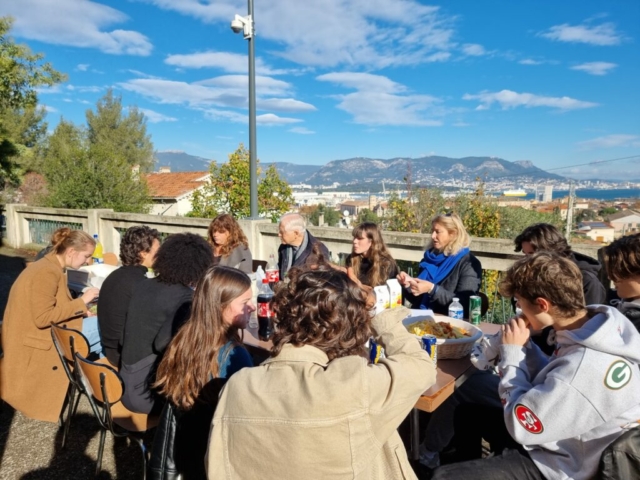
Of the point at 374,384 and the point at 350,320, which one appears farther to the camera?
the point at 350,320

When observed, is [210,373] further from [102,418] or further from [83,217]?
[83,217]

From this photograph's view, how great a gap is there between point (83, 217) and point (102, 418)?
768 centimetres

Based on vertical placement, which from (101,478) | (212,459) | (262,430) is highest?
(262,430)

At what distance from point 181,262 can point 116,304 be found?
64cm

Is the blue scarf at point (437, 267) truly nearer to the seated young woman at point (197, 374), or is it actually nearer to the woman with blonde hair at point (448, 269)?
the woman with blonde hair at point (448, 269)

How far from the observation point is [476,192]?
8016mm

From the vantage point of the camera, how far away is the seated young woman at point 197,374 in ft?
5.41

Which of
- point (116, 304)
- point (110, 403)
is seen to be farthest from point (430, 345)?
point (116, 304)

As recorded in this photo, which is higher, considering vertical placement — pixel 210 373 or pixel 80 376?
pixel 210 373

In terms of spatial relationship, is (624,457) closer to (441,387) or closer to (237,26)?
(441,387)

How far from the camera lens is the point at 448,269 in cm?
369

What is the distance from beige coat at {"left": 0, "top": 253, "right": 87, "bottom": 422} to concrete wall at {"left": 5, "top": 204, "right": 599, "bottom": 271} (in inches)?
127

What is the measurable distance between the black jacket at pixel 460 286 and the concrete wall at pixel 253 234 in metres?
0.56

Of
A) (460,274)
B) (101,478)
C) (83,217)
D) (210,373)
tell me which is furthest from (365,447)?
(83,217)
